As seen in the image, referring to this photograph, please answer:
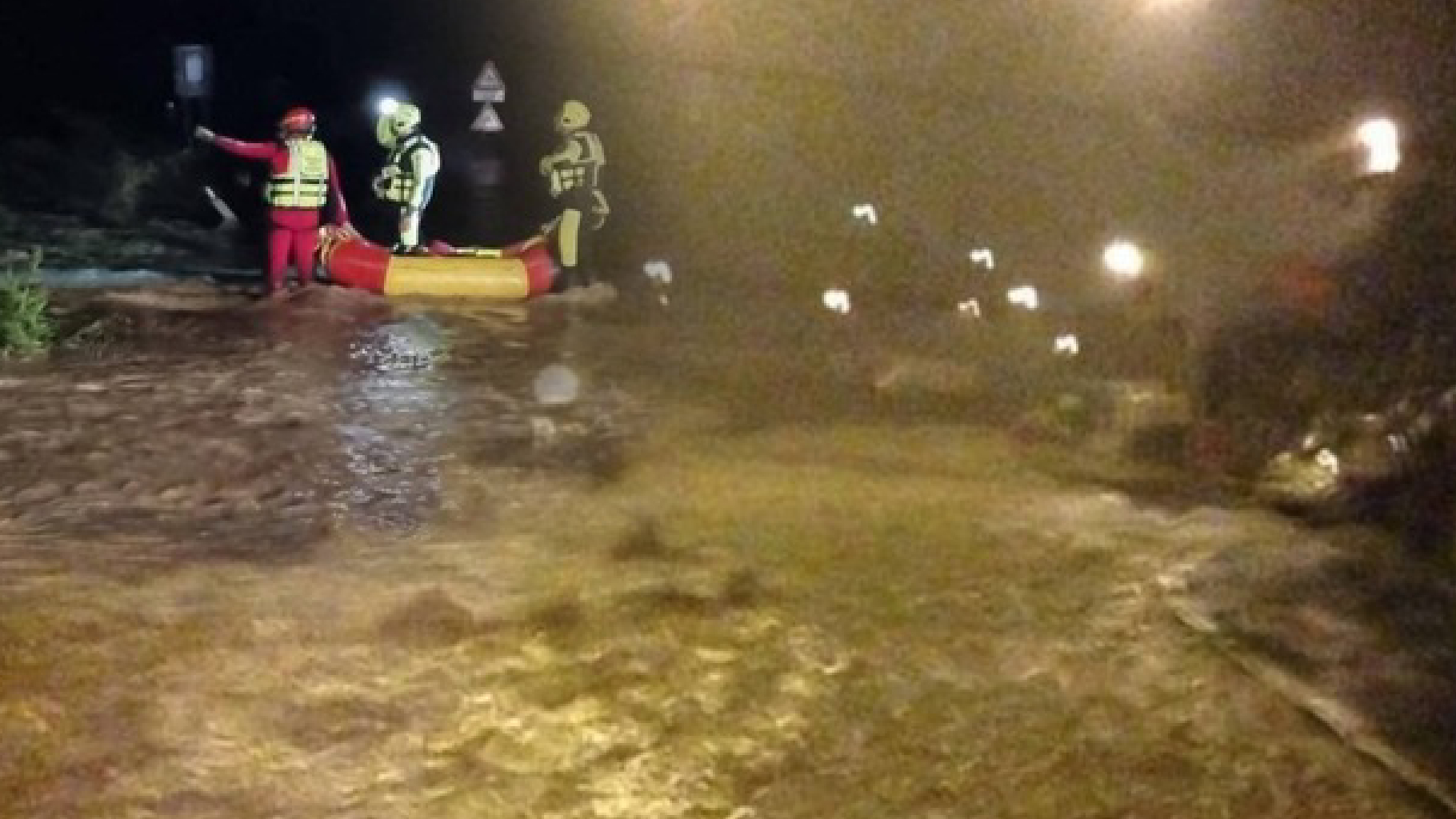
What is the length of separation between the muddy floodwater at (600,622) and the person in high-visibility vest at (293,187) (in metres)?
4.80

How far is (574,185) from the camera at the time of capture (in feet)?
56.1

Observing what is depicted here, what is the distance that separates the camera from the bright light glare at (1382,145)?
10.9 meters

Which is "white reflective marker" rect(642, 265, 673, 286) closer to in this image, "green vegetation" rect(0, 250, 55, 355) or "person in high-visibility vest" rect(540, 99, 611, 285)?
"person in high-visibility vest" rect(540, 99, 611, 285)

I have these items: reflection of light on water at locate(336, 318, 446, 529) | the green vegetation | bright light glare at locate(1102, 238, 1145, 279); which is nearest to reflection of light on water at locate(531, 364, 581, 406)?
reflection of light on water at locate(336, 318, 446, 529)

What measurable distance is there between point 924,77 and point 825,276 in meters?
3.05

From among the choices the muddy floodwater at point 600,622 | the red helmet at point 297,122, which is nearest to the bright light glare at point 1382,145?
the muddy floodwater at point 600,622

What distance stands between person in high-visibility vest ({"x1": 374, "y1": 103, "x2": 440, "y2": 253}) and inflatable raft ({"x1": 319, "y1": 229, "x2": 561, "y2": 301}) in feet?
1.19

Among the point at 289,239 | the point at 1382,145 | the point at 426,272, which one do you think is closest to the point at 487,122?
the point at 426,272

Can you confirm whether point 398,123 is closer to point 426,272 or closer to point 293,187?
point 293,187

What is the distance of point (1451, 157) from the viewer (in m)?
10.4

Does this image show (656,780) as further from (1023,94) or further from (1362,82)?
(1023,94)

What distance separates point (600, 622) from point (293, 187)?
→ 1004cm

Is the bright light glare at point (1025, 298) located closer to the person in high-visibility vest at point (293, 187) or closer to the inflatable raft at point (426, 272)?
the inflatable raft at point (426, 272)

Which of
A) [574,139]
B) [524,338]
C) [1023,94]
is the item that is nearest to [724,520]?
[524,338]
